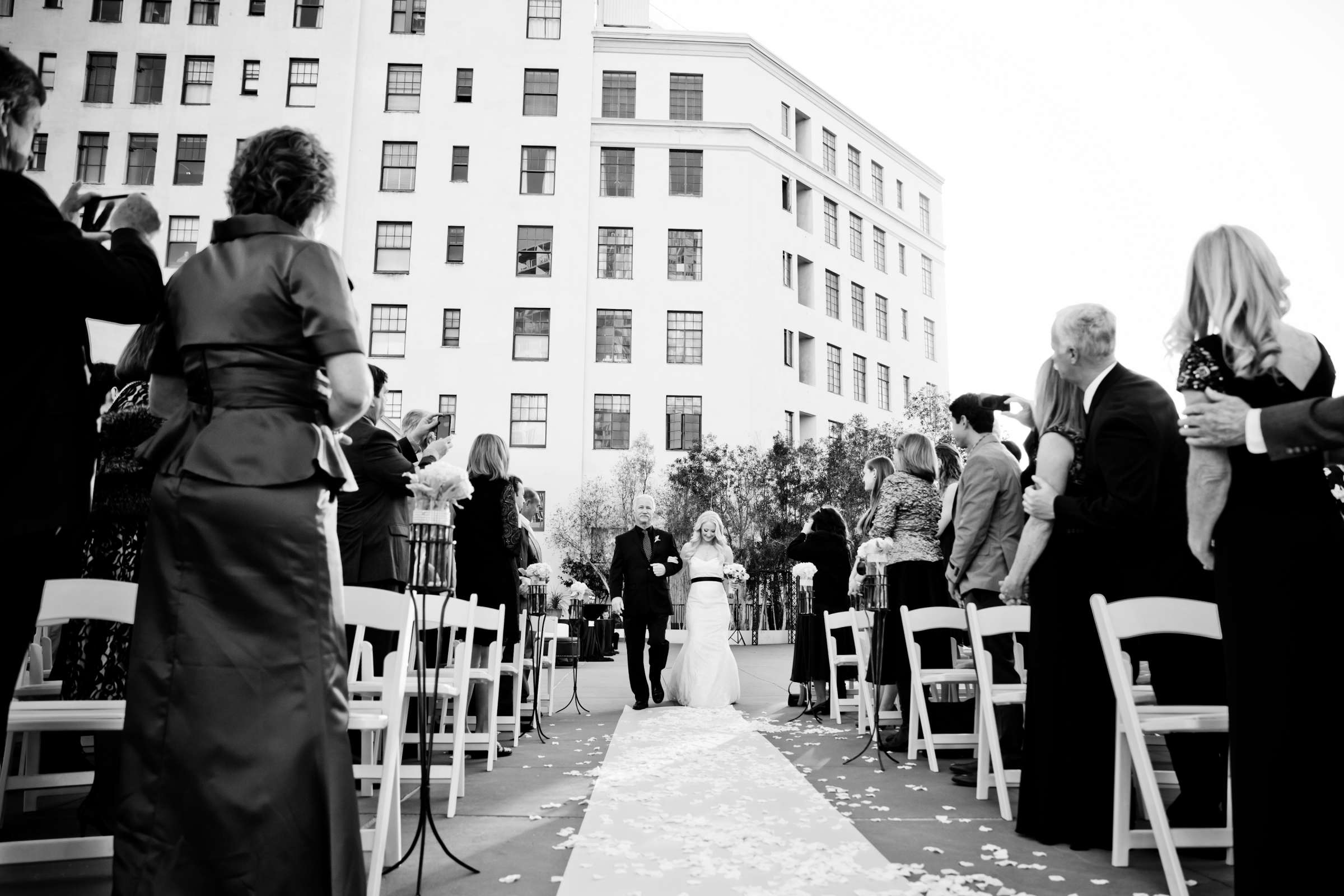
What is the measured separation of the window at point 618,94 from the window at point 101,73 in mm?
19171

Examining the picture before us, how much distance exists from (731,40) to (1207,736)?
40.6 meters

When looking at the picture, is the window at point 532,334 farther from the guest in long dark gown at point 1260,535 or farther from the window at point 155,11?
the guest in long dark gown at point 1260,535

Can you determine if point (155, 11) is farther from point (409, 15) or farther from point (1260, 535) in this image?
point (1260, 535)

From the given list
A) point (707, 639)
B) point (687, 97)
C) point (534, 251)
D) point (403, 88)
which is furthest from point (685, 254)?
point (707, 639)

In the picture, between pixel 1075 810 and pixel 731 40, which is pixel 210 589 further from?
pixel 731 40

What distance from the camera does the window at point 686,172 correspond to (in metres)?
39.3

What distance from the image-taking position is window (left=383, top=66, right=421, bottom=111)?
124 feet

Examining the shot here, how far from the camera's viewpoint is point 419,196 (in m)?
37.1

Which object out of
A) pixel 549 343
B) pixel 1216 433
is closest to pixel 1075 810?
pixel 1216 433

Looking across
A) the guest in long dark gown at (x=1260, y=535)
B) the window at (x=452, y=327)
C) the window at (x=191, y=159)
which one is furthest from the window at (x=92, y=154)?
the guest in long dark gown at (x=1260, y=535)

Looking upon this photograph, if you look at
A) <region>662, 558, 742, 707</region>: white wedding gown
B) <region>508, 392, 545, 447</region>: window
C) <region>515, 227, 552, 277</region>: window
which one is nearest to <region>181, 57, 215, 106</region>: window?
<region>515, 227, 552, 277</region>: window

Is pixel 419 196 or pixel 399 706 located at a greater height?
pixel 419 196

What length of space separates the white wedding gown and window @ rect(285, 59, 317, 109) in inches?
1321

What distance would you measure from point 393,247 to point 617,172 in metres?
9.55
